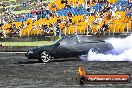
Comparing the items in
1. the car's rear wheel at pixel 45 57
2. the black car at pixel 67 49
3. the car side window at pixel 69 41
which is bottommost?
the car's rear wheel at pixel 45 57

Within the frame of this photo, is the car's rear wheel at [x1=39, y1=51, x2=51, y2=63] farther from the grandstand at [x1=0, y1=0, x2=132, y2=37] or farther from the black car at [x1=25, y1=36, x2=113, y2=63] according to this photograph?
the grandstand at [x1=0, y1=0, x2=132, y2=37]

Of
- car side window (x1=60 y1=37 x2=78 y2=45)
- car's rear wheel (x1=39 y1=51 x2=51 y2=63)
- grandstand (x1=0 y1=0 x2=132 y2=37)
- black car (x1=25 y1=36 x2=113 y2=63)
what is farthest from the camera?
grandstand (x1=0 y1=0 x2=132 y2=37)

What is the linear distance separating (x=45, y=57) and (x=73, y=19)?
1677cm

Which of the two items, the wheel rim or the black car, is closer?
the black car

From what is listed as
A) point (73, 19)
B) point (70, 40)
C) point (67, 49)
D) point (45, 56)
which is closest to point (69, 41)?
point (70, 40)

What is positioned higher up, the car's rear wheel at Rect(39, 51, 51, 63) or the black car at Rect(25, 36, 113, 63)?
the black car at Rect(25, 36, 113, 63)

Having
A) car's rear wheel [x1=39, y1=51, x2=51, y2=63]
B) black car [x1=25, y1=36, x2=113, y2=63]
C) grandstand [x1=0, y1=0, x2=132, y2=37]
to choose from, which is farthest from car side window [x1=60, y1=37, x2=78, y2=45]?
grandstand [x1=0, y1=0, x2=132, y2=37]

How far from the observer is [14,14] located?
5022 centimetres

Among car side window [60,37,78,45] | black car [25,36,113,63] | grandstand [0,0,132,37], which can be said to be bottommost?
black car [25,36,113,63]

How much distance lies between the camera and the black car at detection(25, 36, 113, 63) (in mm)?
23219

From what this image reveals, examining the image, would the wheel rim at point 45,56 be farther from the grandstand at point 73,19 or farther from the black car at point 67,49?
the grandstand at point 73,19

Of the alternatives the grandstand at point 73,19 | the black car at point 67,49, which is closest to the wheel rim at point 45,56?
the black car at point 67,49

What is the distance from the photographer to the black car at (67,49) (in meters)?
23.2

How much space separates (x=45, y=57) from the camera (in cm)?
2352
